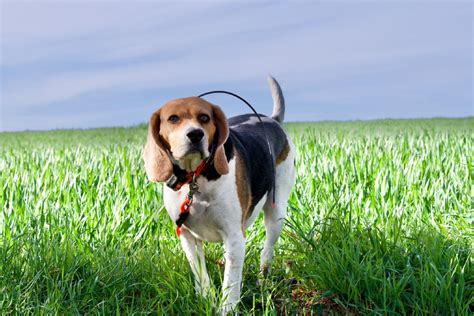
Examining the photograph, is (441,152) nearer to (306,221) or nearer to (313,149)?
(313,149)

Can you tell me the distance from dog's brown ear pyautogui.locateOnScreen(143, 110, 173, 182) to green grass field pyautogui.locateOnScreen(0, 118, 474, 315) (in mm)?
909

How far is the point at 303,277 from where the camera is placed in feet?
14.9

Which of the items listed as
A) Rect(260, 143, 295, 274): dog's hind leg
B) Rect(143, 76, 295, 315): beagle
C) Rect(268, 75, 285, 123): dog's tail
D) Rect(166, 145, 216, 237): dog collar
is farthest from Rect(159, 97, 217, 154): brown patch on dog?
Rect(268, 75, 285, 123): dog's tail

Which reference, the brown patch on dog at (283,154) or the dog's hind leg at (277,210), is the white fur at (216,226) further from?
the brown patch on dog at (283,154)

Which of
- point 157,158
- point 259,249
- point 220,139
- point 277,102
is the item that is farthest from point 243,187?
point 277,102

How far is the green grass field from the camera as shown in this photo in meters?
4.26

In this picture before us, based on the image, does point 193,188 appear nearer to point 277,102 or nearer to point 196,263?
point 196,263

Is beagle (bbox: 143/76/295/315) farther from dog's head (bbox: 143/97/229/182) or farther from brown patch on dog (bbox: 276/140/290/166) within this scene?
brown patch on dog (bbox: 276/140/290/166)

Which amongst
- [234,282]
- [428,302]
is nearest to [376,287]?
[428,302]

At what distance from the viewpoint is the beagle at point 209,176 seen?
3.62 metres

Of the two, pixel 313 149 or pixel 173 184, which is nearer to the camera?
pixel 173 184

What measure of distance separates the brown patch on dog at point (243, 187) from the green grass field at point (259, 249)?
58 centimetres

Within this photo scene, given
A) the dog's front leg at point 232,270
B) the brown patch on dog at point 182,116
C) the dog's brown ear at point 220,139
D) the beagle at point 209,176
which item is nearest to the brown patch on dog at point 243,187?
the beagle at point 209,176

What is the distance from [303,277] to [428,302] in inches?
36.5
